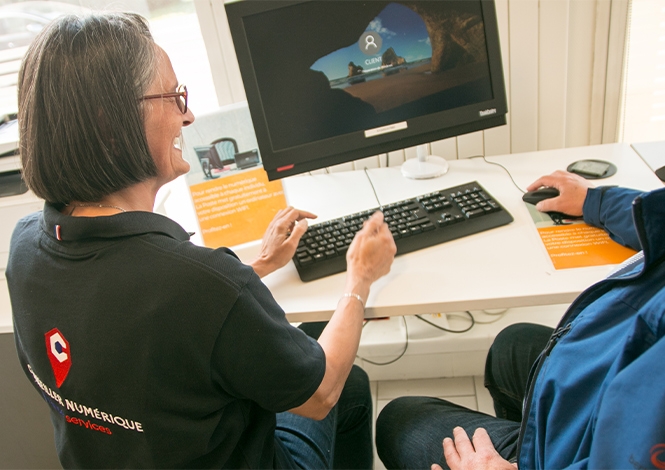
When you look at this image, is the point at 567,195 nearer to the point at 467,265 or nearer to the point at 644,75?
the point at 467,265

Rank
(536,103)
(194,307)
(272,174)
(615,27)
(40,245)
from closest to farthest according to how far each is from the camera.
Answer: (194,307) < (40,245) < (272,174) < (615,27) < (536,103)

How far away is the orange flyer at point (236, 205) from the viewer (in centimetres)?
130

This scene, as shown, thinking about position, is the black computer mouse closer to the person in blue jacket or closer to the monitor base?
the person in blue jacket

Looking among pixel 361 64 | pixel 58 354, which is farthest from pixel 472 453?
pixel 361 64

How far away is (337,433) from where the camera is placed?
125 centimetres

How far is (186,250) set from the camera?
30.0 inches

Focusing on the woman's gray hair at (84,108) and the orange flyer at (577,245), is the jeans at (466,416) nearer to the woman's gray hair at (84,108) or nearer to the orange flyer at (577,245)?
the orange flyer at (577,245)

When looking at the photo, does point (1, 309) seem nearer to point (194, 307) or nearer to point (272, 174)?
point (272, 174)

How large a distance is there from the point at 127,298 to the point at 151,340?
7 centimetres

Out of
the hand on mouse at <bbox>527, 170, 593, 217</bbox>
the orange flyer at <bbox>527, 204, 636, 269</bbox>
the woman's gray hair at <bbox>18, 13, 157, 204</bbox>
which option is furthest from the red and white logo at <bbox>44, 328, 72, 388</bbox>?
the hand on mouse at <bbox>527, 170, 593, 217</bbox>

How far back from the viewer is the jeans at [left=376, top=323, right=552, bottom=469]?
1033 mm

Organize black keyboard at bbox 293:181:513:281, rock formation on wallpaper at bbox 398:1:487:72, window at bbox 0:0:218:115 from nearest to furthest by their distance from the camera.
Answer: black keyboard at bbox 293:181:513:281 → rock formation on wallpaper at bbox 398:1:487:72 → window at bbox 0:0:218:115

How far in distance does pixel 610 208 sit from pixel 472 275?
1.06 ft

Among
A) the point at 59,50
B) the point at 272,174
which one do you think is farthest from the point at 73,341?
the point at 272,174
